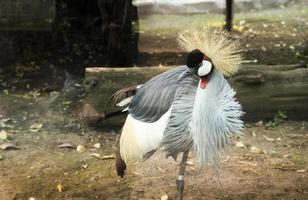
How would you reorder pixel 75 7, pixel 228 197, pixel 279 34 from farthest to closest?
1. pixel 279 34
2. pixel 75 7
3. pixel 228 197

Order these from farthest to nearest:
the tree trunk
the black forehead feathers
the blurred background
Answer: the tree trunk, the blurred background, the black forehead feathers

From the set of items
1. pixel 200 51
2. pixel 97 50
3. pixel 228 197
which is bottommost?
pixel 228 197

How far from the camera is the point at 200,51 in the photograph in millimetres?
2414

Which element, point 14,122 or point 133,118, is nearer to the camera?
point 133,118

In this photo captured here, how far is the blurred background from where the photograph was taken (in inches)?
127

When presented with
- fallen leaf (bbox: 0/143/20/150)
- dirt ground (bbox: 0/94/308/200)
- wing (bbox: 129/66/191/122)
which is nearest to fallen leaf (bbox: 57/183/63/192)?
dirt ground (bbox: 0/94/308/200)

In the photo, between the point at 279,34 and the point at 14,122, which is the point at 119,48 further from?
the point at 279,34

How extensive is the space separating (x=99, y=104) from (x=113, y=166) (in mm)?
594

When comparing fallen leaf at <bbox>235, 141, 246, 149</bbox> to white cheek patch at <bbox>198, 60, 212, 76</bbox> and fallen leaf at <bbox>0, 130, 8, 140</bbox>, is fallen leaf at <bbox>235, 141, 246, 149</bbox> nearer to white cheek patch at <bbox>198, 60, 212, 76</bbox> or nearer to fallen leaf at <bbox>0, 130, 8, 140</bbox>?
white cheek patch at <bbox>198, 60, 212, 76</bbox>

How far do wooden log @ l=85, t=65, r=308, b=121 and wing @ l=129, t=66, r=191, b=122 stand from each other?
1.25m

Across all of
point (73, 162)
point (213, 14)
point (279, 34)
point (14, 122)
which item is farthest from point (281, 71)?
point (213, 14)

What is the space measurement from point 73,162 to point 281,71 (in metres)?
1.68

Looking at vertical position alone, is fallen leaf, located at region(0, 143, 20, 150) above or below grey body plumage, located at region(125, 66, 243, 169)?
below

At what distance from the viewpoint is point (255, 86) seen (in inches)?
157
